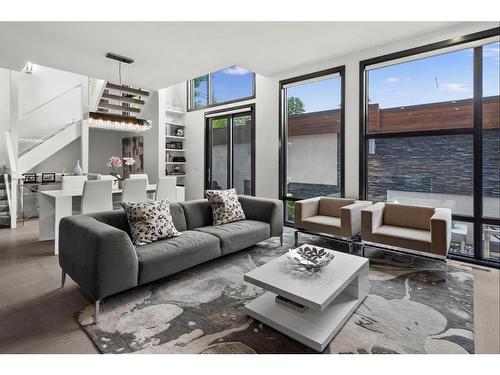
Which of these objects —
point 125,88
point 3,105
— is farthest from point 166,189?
point 3,105

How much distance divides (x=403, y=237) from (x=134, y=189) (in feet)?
11.7

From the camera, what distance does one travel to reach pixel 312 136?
15.6ft

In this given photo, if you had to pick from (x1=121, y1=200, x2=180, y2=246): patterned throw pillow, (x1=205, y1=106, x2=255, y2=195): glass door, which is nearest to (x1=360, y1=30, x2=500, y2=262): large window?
(x1=205, y1=106, x2=255, y2=195): glass door

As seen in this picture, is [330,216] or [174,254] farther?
[330,216]

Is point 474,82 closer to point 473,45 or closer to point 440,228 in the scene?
point 473,45

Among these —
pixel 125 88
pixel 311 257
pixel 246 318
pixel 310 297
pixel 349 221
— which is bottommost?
pixel 246 318

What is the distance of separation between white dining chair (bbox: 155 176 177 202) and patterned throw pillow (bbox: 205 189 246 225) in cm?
127

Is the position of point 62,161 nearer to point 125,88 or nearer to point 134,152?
point 134,152

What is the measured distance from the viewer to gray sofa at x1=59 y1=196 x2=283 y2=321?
6.64 ft

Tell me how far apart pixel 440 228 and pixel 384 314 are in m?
1.19

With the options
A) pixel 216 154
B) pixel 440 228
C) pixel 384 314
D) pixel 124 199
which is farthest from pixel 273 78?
pixel 384 314

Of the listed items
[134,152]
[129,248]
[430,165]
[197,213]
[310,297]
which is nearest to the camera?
[310,297]

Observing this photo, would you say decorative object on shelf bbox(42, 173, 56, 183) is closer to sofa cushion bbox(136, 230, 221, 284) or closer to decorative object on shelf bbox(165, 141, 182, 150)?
decorative object on shelf bbox(165, 141, 182, 150)

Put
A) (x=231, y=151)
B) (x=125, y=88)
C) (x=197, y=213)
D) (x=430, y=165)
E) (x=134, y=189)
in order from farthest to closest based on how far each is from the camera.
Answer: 1. (x=231, y=151)
2. (x=125, y=88)
3. (x=134, y=189)
4. (x=430, y=165)
5. (x=197, y=213)
